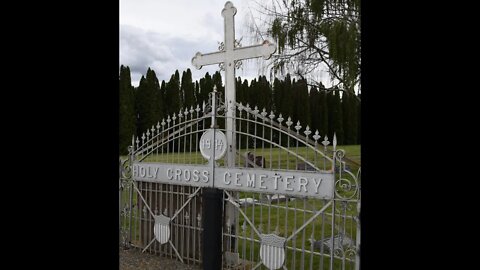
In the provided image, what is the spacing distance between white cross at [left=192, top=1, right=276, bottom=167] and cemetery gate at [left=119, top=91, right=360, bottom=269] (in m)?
0.08

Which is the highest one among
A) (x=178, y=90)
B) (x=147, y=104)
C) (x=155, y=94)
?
(x=178, y=90)

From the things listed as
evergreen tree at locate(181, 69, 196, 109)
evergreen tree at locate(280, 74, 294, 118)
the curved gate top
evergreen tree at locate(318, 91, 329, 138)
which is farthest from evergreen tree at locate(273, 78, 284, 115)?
evergreen tree at locate(181, 69, 196, 109)

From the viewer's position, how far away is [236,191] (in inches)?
169

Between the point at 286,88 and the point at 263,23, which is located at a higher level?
the point at 263,23

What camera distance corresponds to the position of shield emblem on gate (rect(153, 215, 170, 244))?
4.89 m

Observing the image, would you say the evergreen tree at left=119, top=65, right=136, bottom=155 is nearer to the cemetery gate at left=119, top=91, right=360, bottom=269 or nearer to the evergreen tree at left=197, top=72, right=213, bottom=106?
the evergreen tree at left=197, top=72, right=213, bottom=106

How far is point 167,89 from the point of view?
12.6m

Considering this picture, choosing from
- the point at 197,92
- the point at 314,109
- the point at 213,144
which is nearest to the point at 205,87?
the point at 197,92

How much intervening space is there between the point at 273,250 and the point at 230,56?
2101 mm

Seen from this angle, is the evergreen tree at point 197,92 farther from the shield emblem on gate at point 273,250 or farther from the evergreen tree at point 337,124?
the shield emblem on gate at point 273,250

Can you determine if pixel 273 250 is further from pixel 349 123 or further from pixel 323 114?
pixel 323 114
